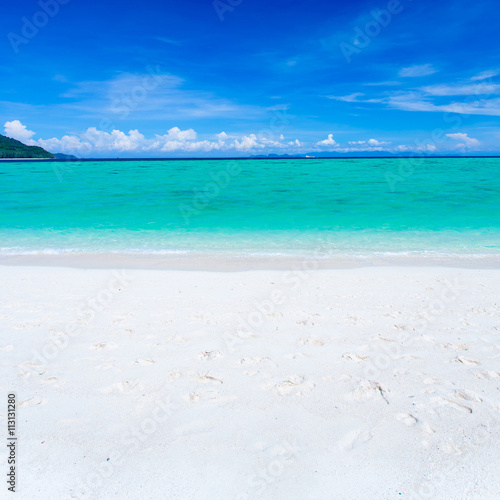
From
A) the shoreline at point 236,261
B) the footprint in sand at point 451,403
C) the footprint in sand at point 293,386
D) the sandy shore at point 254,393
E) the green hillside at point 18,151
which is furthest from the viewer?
the green hillside at point 18,151

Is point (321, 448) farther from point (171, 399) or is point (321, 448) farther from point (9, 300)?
point (9, 300)

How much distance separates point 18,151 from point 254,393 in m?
174

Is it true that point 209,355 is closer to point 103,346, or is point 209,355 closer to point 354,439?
point 103,346

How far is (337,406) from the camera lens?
139 inches

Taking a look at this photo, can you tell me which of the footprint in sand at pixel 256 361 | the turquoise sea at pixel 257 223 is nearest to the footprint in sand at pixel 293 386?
the footprint in sand at pixel 256 361

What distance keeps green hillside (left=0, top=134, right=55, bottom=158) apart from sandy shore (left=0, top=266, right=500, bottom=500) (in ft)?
500

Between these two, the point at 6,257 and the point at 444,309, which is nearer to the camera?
the point at 444,309

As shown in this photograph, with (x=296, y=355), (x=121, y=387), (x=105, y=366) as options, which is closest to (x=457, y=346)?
(x=296, y=355)

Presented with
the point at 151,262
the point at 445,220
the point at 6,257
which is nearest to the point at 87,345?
the point at 151,262

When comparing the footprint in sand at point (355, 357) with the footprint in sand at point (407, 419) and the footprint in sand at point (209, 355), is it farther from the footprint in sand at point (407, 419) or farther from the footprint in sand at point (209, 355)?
the footprint in sand at point (209, 355)

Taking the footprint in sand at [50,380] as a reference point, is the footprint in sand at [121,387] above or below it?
above

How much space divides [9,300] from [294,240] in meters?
8.48

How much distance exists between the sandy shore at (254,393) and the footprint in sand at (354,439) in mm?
15

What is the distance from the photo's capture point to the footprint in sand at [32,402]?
353 cm
